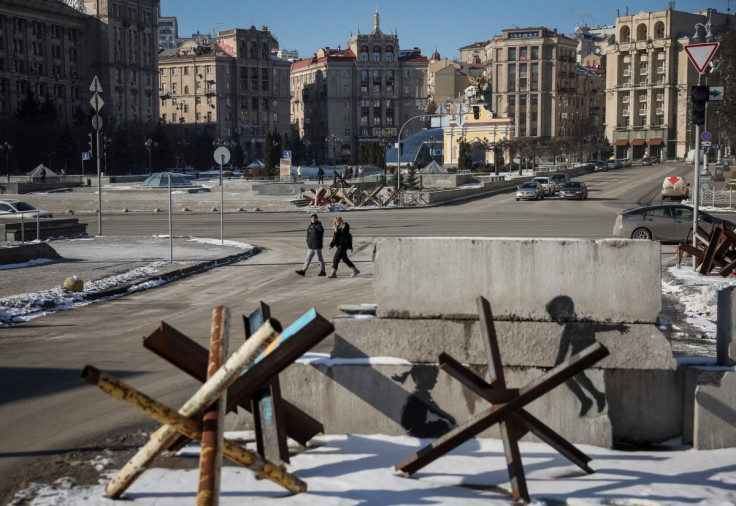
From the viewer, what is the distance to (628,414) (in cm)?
720

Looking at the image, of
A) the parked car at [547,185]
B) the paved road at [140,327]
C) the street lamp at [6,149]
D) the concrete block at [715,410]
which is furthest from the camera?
the street lamp at [6,149]

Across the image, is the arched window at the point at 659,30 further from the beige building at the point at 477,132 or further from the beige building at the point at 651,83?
the beige building at the point at 477,132

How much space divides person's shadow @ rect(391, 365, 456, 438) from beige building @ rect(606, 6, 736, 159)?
152819mm

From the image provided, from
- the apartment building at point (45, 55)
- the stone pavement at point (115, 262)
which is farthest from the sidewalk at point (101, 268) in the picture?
the apartment building at point (45, 55)

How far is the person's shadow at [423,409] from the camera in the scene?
7.22 metres

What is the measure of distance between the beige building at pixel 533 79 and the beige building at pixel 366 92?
17.5 m

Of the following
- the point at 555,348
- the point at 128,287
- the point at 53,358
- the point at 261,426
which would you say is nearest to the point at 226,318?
the point at 261,426

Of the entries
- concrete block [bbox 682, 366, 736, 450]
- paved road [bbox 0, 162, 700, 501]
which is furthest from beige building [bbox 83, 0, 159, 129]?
concrete block [bbox 682, 366, 736, 450]

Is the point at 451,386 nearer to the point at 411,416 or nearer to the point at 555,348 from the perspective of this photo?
the point at 411,416

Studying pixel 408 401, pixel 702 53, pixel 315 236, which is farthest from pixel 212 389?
pixel 702 53

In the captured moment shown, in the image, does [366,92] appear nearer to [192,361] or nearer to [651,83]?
[651,83]

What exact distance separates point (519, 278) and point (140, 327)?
8.01m

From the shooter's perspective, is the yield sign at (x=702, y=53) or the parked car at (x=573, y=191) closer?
the yield sign at (x=702, y=53)

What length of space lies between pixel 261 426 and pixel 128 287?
496 inches
